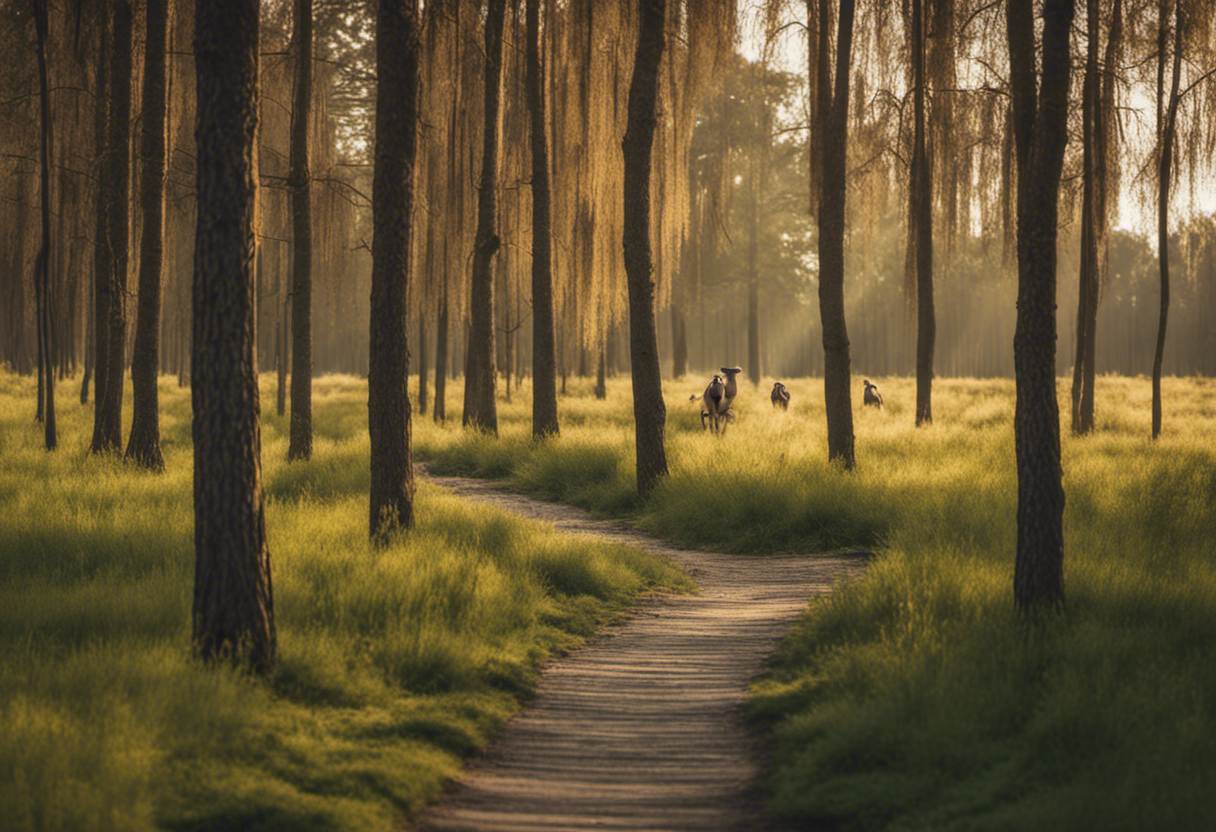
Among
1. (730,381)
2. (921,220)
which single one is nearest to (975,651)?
(921,220)

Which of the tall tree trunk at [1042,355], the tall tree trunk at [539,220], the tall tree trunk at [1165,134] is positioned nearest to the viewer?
the tall tree trunk at [1042,355]

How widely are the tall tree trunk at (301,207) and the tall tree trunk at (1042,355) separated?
10.7 m

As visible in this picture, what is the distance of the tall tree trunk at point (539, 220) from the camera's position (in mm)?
20047

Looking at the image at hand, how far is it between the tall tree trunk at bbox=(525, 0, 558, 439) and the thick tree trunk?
627 cm

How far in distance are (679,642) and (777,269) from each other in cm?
4556

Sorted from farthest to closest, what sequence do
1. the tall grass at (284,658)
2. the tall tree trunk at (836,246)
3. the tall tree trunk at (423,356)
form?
the tall tree trunk at (423,356) → the tall tree trunk at (836,246) → the tall grass at (284,658)

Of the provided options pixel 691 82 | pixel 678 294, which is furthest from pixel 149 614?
pixel 678 294

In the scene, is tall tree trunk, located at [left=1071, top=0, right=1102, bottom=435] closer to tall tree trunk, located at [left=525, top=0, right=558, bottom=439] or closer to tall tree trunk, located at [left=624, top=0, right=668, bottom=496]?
tall tree trunk, located at [left=624, top=0, right=668, bottom=496]

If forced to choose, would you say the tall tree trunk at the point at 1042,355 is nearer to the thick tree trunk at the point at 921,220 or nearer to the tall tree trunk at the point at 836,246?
the tall tree trunk at the point at 836,246

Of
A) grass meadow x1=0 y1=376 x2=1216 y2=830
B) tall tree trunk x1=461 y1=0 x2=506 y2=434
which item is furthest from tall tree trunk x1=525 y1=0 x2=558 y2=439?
grass meadow x1=0 y1=376 x2=1216 y2=830

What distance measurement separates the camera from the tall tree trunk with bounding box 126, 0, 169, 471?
591 inches

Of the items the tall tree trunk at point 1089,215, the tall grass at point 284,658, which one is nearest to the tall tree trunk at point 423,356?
the tall tree trunk at point 1089,215

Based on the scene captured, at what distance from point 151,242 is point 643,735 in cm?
1147

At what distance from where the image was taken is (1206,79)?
1811 cm
